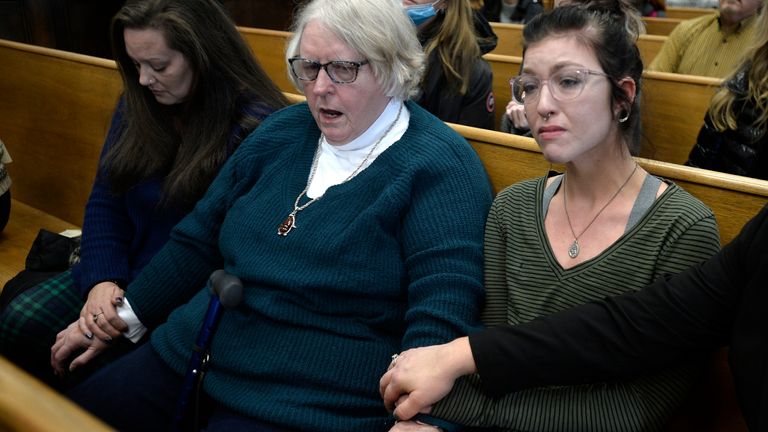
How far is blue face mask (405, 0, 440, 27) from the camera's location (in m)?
2.61

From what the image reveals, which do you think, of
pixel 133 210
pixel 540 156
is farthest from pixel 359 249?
pixel 133 210

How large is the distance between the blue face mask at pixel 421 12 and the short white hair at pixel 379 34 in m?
0.95

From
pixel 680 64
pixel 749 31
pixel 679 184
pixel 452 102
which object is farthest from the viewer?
pixel 680 64

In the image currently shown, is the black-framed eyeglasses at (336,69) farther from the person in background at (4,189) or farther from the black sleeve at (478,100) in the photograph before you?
the person in background at (4,189)

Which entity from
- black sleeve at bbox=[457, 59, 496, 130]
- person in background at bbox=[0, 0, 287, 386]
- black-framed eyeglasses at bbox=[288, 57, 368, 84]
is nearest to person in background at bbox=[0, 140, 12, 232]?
person in background at bbox=[0, 0, 287, 386]

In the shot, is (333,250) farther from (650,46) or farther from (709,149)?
(650,46)

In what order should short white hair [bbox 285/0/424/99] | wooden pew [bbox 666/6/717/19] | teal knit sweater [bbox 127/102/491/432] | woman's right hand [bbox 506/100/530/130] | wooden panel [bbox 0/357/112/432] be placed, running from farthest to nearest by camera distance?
1. wooden pew [bbox 666/6/717/19]
2. woman's right hand [bbox 506/100/530/130]
3. short white hair [bbox 285/0/424/99]
4. teal knit sweater [bbox 127/102/491/432]
5. wooden panel [bbox 0/357/112/432]

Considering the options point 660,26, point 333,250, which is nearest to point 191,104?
point 333,250

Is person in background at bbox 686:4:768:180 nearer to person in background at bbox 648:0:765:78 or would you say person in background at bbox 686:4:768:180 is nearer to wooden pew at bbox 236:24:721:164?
wooden pew at bbox 236:24:721:164

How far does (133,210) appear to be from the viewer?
6.88 feet

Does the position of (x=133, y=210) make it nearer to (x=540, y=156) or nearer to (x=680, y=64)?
(x=540, y=156)

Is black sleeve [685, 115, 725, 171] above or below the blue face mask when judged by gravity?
below

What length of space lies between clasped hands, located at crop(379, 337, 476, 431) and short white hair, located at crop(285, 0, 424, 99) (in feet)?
2.13

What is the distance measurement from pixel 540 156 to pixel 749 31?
7.53 feet
